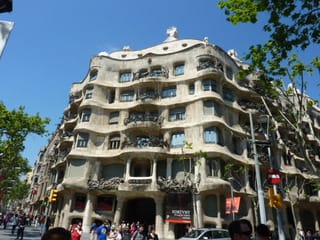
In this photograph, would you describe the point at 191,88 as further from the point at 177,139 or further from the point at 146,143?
the point at 146,143

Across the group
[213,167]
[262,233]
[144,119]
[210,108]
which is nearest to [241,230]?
[262,233]

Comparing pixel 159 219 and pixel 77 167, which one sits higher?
pixel 77 167

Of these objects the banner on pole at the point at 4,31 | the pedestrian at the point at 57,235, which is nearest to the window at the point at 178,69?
the banner on pole at the point at 4,31

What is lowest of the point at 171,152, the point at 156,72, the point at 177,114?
the point at 171,152

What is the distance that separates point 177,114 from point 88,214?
1416 centimetres

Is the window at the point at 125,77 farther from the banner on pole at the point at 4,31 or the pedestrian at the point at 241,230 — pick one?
the banner on pole at the point at 4,31

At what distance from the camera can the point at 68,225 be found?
28.7 m

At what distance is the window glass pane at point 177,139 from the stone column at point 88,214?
10.3 meters

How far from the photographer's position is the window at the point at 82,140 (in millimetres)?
32016

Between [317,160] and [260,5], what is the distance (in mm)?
38297

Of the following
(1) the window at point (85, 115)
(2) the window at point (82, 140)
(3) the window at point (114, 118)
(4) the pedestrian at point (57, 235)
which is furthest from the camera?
(3) the window at point (114, 118)

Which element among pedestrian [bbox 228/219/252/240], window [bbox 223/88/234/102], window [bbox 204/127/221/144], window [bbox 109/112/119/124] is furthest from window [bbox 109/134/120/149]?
pedestrian [bbox 228/219/252/240]

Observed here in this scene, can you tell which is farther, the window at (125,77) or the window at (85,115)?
the window at (125,77)

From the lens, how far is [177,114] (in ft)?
105
